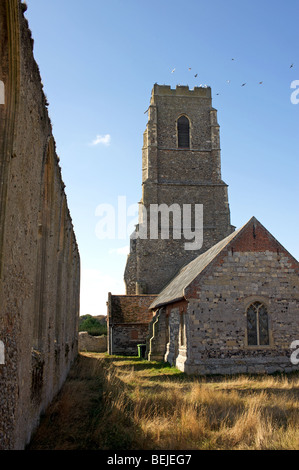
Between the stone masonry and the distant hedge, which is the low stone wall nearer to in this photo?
the distant hedge

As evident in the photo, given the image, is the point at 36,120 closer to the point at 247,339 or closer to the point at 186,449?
the point at 186,449

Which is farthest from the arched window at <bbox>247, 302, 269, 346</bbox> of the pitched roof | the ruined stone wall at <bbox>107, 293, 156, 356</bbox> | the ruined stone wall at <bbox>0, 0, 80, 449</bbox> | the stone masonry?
the ruined stone wall at <bbox>107, 293, 156, 356</bbox>

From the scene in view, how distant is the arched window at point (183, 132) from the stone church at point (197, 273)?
83mm

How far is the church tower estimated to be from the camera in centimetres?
2952

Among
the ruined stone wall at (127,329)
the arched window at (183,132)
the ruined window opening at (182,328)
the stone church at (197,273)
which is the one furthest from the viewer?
the arched window at (183,132)

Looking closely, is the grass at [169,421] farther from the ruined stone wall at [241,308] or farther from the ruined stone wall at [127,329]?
the ruined stone wall at [127,329]

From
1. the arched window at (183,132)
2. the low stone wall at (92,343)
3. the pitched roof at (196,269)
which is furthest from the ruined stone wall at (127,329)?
the arched window at (183,132)

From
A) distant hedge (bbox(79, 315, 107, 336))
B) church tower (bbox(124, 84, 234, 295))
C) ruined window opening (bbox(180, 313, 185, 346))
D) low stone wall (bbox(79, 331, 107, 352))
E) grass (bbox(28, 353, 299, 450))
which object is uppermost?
church tower (bbox(124, 84, 234, 295))

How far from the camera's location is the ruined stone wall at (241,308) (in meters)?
14.8

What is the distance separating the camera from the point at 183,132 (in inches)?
1316

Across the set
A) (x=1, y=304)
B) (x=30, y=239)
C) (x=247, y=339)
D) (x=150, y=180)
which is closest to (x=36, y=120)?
(x=30, y=239)

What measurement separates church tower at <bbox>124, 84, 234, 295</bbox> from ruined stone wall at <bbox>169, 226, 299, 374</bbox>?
13127 mm

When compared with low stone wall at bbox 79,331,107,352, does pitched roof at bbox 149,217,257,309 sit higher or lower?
higher

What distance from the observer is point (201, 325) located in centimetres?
1483
